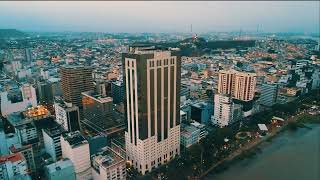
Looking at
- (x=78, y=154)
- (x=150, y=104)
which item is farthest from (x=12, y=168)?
(x=150, y=104)

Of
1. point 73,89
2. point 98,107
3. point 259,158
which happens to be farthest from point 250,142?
point 73,89

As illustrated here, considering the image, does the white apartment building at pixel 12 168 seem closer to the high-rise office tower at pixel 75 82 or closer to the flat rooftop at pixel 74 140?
the flat rooftop at pixel 74 140

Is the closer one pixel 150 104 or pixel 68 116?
pixel 150 104

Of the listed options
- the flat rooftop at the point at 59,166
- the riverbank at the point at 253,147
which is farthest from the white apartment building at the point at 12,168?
the riverbank at the point at 253,147

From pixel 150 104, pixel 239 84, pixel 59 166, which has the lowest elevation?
pixel 59 166

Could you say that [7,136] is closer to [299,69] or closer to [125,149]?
[125,149]

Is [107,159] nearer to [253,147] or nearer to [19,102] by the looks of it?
[253,147]
